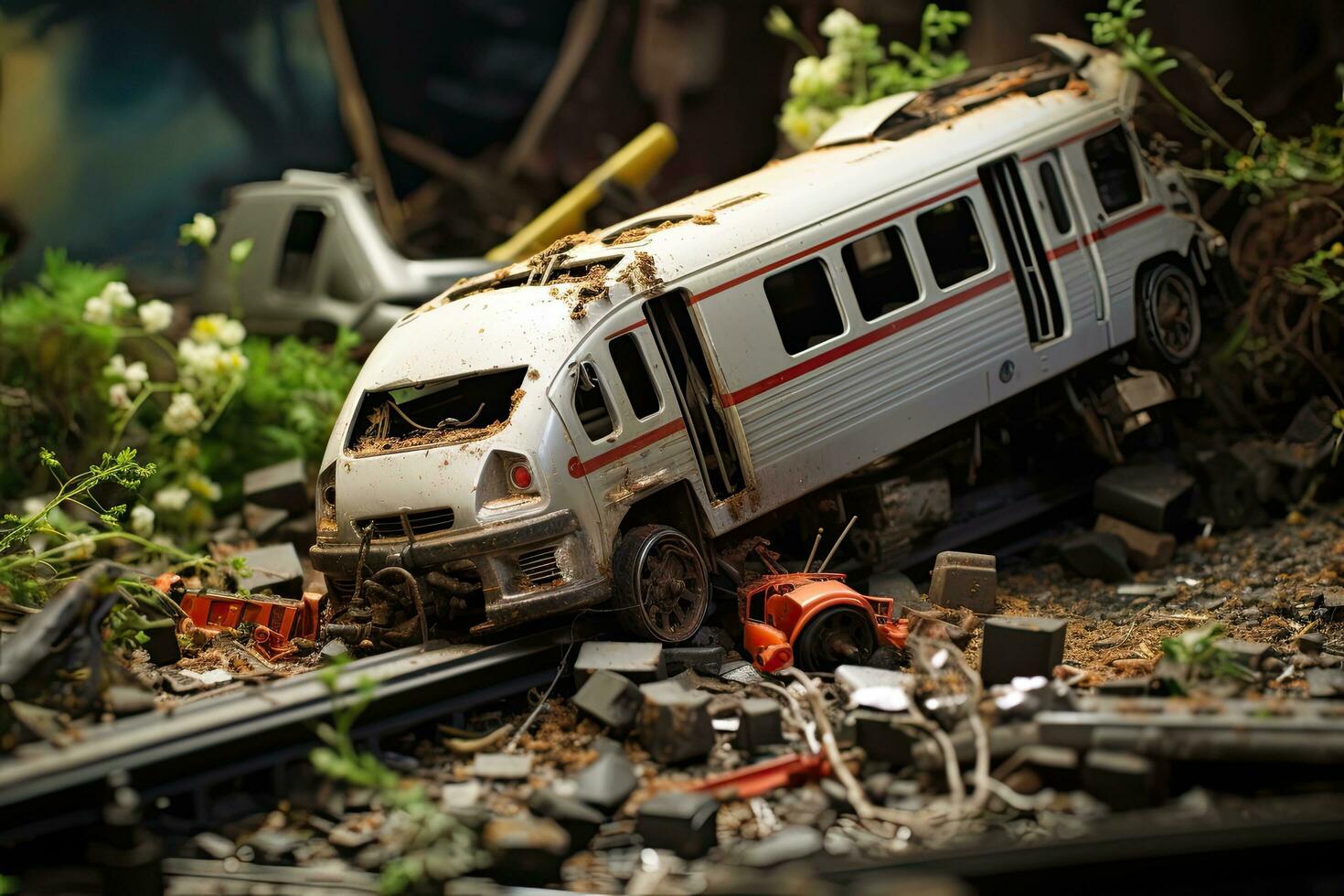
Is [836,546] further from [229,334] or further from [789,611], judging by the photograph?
[229,334]

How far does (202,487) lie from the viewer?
9.23 m

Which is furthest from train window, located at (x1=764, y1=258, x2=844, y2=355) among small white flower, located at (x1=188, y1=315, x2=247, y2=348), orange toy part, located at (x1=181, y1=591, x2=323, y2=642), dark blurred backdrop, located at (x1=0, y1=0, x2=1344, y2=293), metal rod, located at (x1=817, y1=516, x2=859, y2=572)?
small white flower, located at (x1=188, y1=315, x2=247, y2=348)

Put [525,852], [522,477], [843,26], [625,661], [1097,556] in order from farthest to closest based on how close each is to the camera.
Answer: [843,26], [1097,556], [522,477], [625,661], [525,852]

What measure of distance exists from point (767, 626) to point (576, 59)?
943cm

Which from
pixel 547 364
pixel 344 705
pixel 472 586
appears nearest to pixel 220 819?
pixel 344 705

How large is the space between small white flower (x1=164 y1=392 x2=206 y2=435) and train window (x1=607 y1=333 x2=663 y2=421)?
385cm

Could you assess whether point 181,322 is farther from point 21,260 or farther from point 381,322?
point 381,322

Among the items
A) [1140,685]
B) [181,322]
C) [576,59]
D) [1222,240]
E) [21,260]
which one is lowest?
[1140,685]

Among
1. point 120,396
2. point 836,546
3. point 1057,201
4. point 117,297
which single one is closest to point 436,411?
point 836,546

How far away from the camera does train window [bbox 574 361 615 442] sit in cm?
670

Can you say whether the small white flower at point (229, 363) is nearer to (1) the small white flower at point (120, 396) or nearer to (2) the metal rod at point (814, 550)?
(1) the small white flower at point (120, 396)

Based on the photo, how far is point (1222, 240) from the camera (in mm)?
9109

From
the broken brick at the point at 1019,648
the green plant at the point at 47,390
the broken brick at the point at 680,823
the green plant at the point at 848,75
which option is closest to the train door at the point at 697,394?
the broken brick at the point at 1019,648

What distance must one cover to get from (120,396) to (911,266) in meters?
5.74
